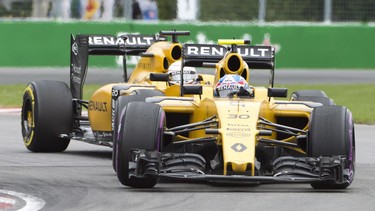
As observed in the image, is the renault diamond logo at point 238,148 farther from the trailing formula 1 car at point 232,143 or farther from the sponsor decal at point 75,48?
the sponsor decal at point 75,48

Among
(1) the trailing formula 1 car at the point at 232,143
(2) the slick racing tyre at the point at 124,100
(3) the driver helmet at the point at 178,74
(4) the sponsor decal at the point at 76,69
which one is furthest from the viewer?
(4) the sponsor decal at the point at 76,69

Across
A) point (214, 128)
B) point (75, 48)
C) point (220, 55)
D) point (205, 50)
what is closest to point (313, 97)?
point (220, 55)

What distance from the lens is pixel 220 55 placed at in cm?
1473

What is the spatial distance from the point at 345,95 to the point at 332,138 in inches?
637

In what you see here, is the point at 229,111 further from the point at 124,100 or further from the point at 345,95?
the point at 345,95

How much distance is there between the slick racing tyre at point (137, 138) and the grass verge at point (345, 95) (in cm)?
1067

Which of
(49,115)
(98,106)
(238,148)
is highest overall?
(238,148)

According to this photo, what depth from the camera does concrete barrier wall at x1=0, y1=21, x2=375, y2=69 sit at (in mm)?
31766

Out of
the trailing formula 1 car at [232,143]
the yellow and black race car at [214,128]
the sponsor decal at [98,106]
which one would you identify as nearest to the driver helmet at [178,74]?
the yellow and black race car at [214,128]

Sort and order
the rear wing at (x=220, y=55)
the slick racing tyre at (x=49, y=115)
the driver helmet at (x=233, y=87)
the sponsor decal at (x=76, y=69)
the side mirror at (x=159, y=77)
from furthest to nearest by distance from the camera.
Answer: the sponsor decal at (x=76, y=69), the slick racing tyre at (x=49, y=115), the side mirror at (x=159, y=77), the rear wing at (x=220, y=55), the driver helmet at (x=233, y=87)

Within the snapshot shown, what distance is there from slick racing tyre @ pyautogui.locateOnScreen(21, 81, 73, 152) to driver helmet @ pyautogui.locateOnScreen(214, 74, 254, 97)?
3.23 meters

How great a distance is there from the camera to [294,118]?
1360 centimetres

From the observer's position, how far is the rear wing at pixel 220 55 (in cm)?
1433

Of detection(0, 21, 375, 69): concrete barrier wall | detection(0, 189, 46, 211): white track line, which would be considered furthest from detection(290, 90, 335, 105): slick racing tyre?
detection(0, 21, 375, 69): concrete barrier wall
